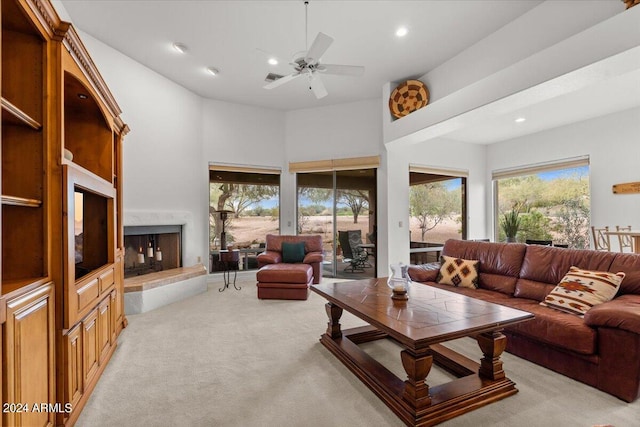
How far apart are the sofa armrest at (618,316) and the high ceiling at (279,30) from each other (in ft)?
9.36

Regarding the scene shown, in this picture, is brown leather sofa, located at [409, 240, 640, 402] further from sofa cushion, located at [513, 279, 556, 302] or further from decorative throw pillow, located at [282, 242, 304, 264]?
decorative throw pillow, located at [282, 242, 304, 264]

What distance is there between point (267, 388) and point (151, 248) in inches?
129

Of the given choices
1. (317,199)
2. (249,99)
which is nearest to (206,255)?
(317,199)

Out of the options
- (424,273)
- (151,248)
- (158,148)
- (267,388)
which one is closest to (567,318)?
(424,273)

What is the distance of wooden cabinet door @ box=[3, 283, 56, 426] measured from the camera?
125 centimetres

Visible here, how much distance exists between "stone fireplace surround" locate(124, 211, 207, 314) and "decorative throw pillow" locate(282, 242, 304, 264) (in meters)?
1.32

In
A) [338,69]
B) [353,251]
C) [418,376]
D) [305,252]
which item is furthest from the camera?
[353,251]

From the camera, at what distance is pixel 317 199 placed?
20.1 feet

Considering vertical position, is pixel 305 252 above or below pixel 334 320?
above

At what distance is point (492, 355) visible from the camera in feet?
6.63

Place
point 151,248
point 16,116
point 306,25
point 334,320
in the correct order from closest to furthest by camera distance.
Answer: point 16,116 → point 334,320 → point 306,25 → point 151,248

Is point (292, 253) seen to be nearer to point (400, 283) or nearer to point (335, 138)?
point (335, 138)


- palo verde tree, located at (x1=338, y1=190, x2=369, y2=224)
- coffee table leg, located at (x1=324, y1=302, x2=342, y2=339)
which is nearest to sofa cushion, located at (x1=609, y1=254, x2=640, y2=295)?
coffee table leg, located at (x1=324, y1=302, x2=342, y2=339)

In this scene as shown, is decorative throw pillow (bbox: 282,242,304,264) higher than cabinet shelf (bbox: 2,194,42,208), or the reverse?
cabinet shelf (bbox: 2,194,42,208)
